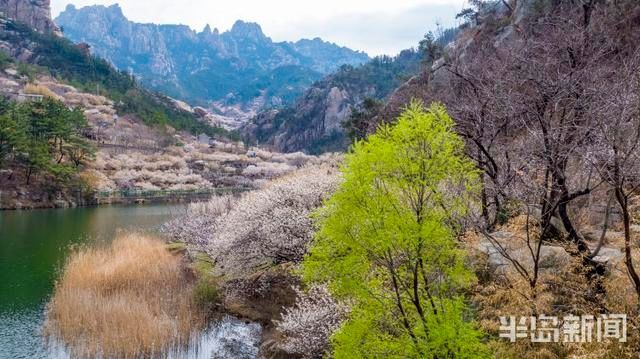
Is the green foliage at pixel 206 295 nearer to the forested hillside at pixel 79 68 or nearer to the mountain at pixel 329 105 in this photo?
the forested hillside at pixel 79 68

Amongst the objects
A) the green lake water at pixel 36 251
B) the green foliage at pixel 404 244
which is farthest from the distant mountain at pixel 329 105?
the green foliage at pixel 404 244

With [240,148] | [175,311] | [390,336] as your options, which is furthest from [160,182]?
[390,336]

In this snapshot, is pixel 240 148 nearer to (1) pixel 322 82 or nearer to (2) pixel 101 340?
(1) pixel 322 82

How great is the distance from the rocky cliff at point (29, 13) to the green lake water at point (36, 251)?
10299 cm

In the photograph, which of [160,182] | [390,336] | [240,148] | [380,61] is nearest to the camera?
[390,336]

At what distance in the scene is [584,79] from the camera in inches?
572

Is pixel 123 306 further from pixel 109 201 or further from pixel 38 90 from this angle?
pixel 38 90

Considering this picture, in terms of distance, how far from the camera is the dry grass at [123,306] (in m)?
13.9

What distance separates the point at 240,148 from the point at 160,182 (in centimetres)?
3144

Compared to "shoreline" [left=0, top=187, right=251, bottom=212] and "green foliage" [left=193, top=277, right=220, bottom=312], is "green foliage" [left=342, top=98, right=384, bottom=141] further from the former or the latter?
"green foliage" [left=193, top=277, right=220, bottom=312]

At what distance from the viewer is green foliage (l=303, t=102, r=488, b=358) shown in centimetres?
661

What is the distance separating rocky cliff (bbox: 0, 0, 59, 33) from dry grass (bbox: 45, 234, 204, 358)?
131 metres

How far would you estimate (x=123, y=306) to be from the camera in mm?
15688

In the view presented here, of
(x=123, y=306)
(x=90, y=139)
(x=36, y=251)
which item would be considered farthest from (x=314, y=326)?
(x=90, y=139)
